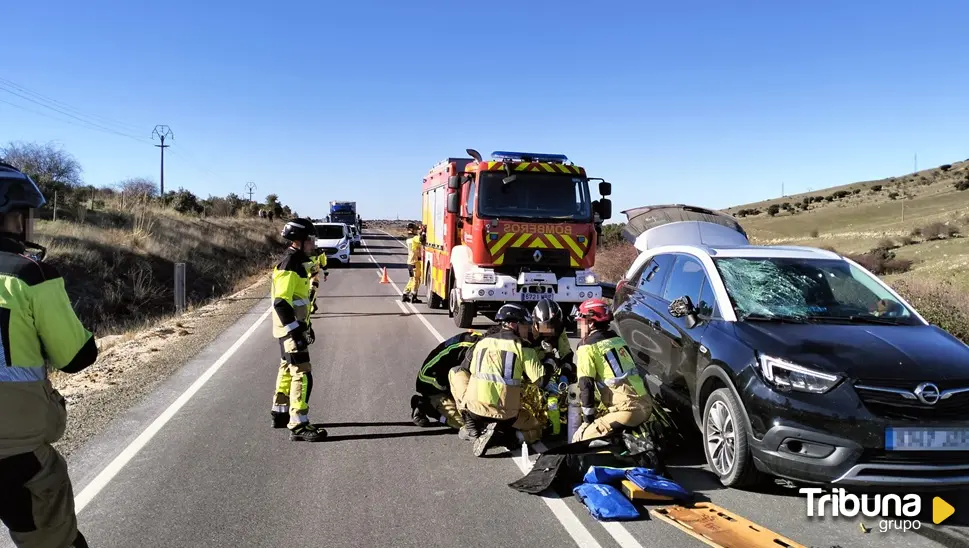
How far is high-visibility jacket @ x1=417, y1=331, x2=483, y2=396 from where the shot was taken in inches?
255

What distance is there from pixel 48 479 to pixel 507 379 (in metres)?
3.35

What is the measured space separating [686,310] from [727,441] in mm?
1188

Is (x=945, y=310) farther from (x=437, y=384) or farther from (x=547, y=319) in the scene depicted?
(x=437, y=384)

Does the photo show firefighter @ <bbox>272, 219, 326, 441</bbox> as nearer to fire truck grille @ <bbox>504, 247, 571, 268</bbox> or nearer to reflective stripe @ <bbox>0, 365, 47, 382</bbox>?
reflective stripe @ <bbox>0, 365, 47, 382</bbox>

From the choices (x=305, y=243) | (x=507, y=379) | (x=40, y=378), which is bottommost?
(x=507, y=379)

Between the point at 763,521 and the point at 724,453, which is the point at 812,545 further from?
the point at 724,453

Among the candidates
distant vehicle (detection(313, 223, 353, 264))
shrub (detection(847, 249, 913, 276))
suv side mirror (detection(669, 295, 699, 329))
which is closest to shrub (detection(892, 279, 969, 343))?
suv side mirror (detection(669, 295, 699, 329))

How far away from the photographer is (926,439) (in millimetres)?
4082

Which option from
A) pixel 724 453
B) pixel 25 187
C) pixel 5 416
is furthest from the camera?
pixel 724 453

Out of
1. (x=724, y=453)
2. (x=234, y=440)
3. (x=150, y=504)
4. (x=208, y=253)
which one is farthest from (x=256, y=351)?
(x=208, y=253)

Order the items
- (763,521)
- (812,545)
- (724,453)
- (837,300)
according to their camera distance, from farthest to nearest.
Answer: (837,300) < (724,453) < (763,521) < (812,545)

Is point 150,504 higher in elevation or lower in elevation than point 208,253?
lower

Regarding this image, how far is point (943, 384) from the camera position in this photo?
4.20 m

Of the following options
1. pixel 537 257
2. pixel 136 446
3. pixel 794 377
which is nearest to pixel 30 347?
pixel 136 446
